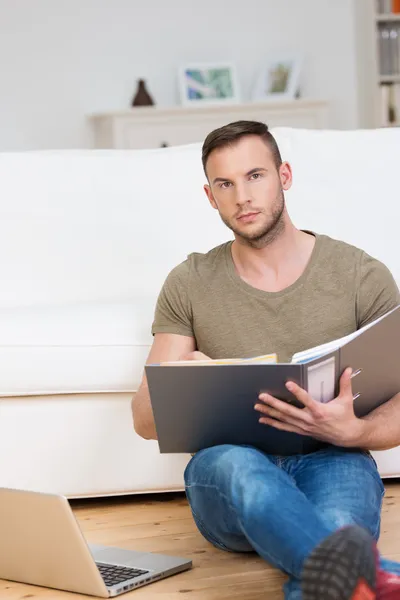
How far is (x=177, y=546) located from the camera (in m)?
2.04

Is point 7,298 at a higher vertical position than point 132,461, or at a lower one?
higher

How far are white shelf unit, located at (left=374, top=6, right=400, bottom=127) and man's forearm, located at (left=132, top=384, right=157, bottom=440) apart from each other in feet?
14.3

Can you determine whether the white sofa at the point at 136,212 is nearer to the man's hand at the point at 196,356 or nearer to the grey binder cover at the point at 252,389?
the man's hand at the point at 196,356

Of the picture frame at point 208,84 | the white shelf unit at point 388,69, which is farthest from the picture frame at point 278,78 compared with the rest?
the white shelf unit at point 388,69

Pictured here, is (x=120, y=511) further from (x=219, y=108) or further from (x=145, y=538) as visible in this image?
(x=219, y=108)

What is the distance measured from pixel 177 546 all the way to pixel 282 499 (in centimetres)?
62

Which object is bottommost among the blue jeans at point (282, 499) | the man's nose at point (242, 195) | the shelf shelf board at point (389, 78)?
the blue jeans at point (282, 499)

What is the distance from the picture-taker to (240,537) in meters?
1.83

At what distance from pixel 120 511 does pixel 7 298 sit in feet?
2.55

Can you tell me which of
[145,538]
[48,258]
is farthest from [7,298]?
[145,538]

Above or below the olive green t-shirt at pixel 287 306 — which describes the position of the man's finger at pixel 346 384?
below

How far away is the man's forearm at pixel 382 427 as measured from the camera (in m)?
1.74

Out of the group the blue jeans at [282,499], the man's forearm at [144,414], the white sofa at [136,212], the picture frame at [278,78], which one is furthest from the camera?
the picture frame at [278,78]

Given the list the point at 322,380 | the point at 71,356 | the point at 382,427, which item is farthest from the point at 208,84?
the point at 322,380
